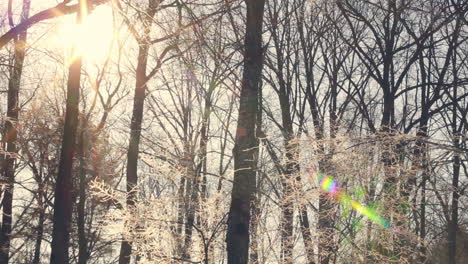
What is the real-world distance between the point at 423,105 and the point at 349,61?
256cm

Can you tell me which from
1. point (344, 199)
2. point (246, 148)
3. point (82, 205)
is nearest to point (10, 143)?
point (82, 205)

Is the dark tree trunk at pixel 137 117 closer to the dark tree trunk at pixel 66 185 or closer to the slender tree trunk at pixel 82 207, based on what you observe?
the slender tree trunk at pixel 82 207

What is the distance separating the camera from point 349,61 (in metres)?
15.6

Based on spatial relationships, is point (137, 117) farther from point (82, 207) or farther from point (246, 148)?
point (246, 148)

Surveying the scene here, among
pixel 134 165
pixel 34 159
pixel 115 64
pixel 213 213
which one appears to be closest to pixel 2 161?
pixel 34 159

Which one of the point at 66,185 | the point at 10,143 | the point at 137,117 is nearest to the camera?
the point at 66,185

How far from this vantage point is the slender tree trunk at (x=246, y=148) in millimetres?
6602

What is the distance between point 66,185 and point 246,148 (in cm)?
461

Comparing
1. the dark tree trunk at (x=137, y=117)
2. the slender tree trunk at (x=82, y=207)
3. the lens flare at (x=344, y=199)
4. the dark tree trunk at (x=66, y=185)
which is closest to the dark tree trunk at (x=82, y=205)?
the slender tree trunk at (x=82, y=207)

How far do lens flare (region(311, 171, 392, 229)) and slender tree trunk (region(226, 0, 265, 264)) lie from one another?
0.89m

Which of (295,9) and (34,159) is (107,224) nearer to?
(295,9)

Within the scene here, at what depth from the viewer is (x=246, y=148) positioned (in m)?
6.77

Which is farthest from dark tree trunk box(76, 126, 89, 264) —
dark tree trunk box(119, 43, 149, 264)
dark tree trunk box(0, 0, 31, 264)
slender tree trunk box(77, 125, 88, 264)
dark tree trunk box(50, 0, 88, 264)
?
dark tree trunk box(50, 0, 88, 264)

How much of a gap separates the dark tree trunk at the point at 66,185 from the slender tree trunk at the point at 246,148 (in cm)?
420
